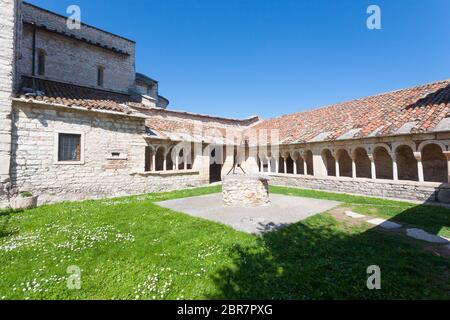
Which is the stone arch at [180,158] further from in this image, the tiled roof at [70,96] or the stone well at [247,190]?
the stone well at [247,190]

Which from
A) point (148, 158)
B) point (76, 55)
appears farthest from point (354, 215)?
point (76, 55)

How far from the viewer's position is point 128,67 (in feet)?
53.8

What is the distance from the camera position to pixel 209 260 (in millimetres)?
3609

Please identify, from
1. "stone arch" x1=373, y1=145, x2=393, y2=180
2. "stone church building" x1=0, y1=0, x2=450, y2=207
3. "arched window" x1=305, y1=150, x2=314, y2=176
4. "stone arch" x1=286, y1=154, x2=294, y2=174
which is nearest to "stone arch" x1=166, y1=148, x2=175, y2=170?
"stone church building" x1=0, y1=0, x2=450, y2=207

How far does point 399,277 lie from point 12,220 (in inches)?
363

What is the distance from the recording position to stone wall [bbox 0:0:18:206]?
290 inches

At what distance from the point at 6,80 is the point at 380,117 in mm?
16190

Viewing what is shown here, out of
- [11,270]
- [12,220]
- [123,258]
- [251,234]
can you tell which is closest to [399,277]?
[251,234]

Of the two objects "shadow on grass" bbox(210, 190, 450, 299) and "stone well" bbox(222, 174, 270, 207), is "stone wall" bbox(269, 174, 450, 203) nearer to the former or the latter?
"shadow on grass" bbox(210, 190, 450, 299)

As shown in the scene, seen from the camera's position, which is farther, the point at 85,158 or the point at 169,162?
the point at 169,162

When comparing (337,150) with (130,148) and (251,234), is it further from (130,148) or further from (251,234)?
(130,148)

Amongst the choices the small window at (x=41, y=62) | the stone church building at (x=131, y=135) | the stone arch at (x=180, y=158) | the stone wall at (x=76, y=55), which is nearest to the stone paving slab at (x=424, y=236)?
the stone church building at (x=131, y=135)

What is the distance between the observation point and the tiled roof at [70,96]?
28.4 feet

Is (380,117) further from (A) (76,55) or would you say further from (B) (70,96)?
(A) (76,55)
